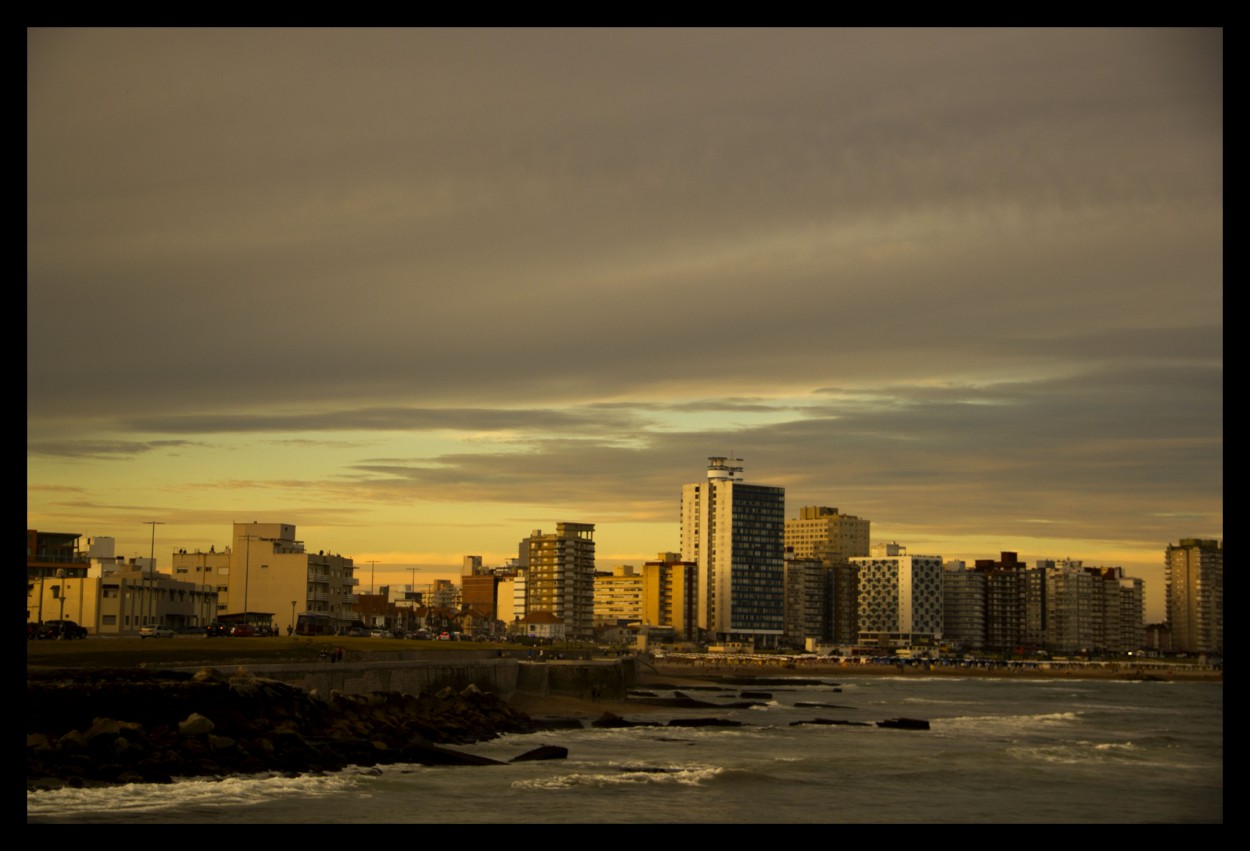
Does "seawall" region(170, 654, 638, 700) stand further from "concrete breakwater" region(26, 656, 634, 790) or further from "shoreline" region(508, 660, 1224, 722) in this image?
"shoreline" region(508, 660, 1224, 722)

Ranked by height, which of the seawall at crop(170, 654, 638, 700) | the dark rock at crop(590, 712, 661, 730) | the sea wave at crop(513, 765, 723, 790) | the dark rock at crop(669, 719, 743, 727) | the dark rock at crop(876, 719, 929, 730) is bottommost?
the dark rock at crop(876, 719, 929, 730)

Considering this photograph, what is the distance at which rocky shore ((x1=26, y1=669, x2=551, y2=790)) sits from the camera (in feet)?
87.0

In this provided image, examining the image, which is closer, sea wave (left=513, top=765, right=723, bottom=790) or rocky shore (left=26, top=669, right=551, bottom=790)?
Result: rocky shore (left=26, top=669, right=551, bottom=790)

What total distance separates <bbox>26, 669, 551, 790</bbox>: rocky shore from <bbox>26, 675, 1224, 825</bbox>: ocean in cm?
91

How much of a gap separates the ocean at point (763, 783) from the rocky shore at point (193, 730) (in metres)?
0.91

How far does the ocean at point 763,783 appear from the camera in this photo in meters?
25.2

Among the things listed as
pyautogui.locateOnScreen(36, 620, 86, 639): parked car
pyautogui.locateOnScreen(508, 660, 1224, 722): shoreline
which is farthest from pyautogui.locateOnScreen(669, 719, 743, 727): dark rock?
pyautogui.locateOnScreen(508, 660, 1224, 722): shoreline

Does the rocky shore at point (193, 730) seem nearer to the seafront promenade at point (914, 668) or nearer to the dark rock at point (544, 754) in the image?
the dark rock at point (544, 754)

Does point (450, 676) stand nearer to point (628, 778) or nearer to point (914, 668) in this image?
point (628, 778)
